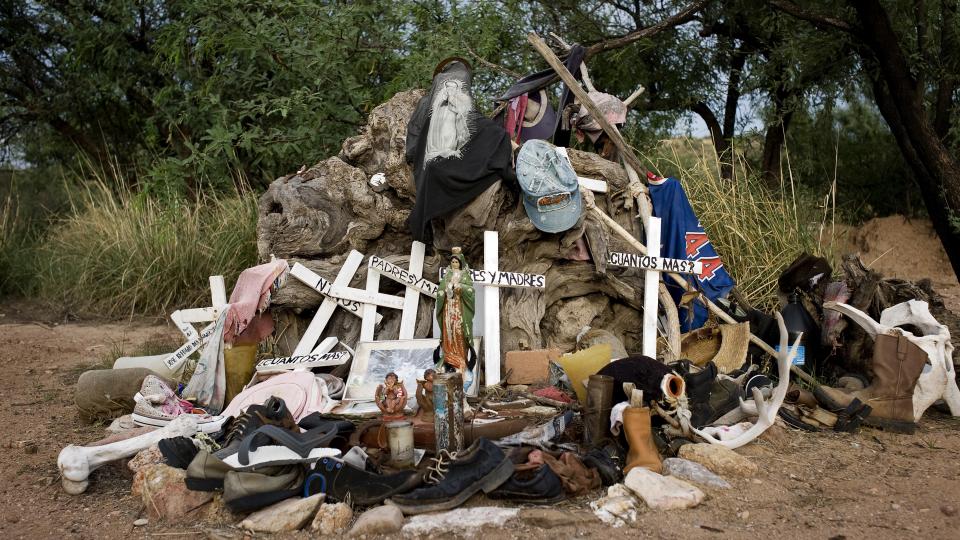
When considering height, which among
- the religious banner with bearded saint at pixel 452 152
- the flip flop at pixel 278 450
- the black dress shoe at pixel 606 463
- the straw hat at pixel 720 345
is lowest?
the black dress shoe at pixel 606 463

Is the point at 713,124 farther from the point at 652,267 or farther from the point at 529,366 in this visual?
the point at 529,366

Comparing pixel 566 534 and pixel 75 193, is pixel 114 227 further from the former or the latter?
pixel 566 534

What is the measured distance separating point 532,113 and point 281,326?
282cm

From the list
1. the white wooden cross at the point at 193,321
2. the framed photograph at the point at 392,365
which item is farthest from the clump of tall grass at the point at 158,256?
the framed photograph at the point at 392,365

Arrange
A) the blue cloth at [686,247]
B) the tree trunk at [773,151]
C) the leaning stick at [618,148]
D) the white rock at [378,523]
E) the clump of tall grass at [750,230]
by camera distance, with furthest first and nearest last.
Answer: the tree trunk at [773,151]
the clump of tall grass at [750,230]
the blue cloth at [686,247]
the leaning stick at [618,148]
the white rock at [378,523]

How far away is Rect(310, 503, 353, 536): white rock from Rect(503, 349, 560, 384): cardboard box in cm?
246

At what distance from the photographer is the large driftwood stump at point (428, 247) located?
680 cm

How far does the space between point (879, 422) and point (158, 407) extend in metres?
4.72

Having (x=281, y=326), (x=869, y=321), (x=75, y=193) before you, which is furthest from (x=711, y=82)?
(x=75, y=193)

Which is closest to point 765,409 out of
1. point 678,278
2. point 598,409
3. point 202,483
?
point 598,409

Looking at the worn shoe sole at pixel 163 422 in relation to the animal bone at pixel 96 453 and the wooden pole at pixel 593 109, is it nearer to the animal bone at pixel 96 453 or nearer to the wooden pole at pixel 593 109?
the animal bone at pixel 96 453

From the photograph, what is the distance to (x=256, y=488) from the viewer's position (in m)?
4.38

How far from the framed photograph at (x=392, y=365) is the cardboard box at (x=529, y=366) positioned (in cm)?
26

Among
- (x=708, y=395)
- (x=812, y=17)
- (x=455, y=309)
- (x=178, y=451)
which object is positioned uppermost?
(x=812, y=17)
